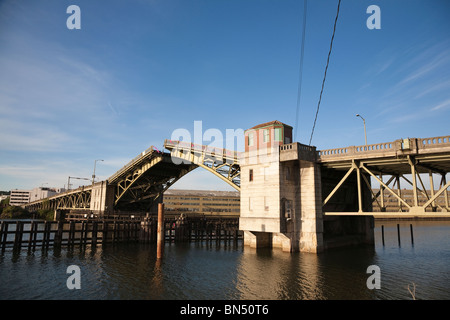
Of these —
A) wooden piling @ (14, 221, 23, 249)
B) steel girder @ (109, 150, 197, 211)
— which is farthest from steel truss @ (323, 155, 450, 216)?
wooden piling @ (14, 221, 23, 249)

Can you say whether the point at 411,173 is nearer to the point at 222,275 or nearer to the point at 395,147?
the point at 395,147

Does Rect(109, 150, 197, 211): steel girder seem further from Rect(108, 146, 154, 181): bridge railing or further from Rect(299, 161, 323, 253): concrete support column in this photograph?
Rect(299, 161, 323, 253): concrete support column

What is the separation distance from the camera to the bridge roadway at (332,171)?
983 inches

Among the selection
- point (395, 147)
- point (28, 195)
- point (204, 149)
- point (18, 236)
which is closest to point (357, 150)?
point (395, 147)

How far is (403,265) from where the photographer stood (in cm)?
2561

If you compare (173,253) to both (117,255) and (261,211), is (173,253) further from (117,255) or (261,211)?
(261,211)

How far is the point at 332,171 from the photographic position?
117 ft

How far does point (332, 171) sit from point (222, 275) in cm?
2101

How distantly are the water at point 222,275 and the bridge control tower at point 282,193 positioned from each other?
2269 millimetres

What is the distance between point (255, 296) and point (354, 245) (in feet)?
87.2

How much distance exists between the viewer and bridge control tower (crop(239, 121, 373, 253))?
101 feet

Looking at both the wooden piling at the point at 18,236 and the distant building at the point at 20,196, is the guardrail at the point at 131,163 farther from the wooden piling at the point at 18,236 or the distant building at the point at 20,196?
the distant building at the point at 20,196

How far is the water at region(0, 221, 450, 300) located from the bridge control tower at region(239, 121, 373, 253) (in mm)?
2269
